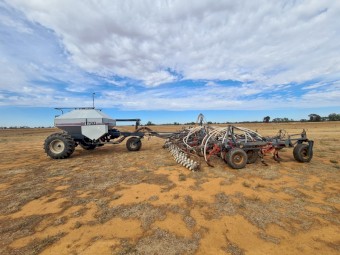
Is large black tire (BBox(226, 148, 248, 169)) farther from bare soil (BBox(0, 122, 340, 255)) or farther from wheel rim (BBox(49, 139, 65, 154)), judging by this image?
wheel rim (BBox(49, 139, 65, 154))

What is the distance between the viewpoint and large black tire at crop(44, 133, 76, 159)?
366 inches

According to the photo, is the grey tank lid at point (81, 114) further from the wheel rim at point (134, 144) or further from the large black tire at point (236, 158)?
the large black tire at point (236, 158)

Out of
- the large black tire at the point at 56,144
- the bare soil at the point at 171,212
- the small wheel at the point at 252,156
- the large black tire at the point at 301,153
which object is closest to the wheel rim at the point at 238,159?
the bare soil at the point at 171,212

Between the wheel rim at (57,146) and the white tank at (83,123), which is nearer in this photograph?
the wheel rim at (57,146)

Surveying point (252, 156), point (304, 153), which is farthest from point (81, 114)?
point (304, 153)

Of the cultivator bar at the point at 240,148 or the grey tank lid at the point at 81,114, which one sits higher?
the grey tank lid at the point at 81,114

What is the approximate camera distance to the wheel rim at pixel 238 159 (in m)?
7.37

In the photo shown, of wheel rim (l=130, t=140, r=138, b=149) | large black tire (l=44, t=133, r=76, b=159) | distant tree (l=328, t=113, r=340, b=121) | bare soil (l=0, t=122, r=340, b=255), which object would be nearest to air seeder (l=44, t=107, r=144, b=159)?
large black tire (l=44, t=133, r=76, b=159)

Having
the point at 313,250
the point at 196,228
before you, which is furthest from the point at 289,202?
the point at 196,228

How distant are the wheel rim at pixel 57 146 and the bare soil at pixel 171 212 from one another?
92.7 inches

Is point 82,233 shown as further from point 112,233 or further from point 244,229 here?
point 244,229

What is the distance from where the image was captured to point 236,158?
743cm

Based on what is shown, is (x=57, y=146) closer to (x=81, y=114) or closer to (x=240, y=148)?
(x=81, y=114)

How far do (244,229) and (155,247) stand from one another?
1.68 metres
